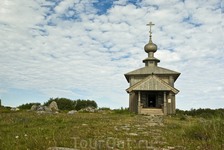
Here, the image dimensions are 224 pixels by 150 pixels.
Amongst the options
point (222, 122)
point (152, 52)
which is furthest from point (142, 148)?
point (152, 52)

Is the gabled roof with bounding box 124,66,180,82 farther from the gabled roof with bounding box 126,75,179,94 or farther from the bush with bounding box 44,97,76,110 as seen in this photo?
the bush with bounding box 44,97,76,110

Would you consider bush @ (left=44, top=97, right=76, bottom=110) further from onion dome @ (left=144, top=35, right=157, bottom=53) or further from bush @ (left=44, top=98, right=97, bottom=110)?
onion dome @ (left=144, top=35, right=157, bottom=53)

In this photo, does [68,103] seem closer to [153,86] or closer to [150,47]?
[150,47]

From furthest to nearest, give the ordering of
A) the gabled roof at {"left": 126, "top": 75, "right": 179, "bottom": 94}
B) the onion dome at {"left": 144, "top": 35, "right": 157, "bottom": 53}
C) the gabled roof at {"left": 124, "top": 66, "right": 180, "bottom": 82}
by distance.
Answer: the onion dome at {"left": 144, "top": 35, "right": 157, "bottom": 53} < the gabled roof at {"left": 124, "top": 66, "right": 180, "bottom": 82} < the gabled roof at {"left": 126, "top": 75, "right": 179, "bottom": 94}

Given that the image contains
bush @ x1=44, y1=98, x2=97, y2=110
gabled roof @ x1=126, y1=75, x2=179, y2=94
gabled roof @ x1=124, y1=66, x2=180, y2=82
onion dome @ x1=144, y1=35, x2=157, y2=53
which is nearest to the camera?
gabled roof @ x1=126, y1=75, x2=179, y2=94

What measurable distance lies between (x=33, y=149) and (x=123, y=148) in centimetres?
226

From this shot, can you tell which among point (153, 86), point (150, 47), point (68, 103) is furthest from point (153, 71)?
point (68, 103)

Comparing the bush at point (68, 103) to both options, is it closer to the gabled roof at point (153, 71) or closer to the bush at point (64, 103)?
the bush at point (64, 103)

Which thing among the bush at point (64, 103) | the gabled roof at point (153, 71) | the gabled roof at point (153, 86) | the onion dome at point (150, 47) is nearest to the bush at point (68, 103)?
the bush at point (64, 103)

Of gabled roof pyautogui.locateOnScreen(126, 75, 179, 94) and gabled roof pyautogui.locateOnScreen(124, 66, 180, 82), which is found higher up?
gabled roof pyautogui.locateOnScreen(124, 66, 180, 82)

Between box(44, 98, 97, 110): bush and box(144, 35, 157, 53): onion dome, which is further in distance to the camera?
box(44, 98, 97, 110): bush

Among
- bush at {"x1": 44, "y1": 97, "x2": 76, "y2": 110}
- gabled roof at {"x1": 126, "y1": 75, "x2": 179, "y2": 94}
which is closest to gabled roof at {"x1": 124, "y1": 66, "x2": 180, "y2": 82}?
gabled roof at {"x1": 126, "y1": 75, "x2": 179, "y2": 94}

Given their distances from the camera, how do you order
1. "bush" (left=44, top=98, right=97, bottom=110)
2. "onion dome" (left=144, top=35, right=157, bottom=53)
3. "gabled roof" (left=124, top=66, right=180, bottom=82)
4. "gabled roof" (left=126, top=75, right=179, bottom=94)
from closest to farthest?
"gabled roof" (left=126, top=75, right=179, bottom=94), "gabled roof" (left=124, top=66, right=180, bottom=82), "onion dome" (left=144, top=35, right=157, bottom=53), "bush" (left=44, top=98, right=97, bottom=110)

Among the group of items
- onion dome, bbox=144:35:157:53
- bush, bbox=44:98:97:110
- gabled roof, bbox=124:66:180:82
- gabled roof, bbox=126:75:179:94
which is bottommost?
bush, bbox=44:98:97:110
